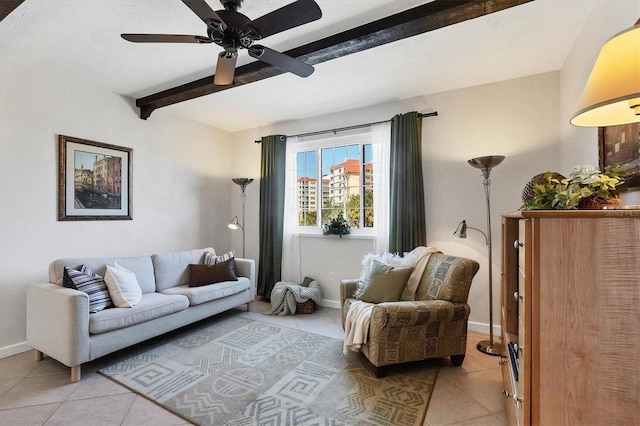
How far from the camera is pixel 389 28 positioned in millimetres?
2066

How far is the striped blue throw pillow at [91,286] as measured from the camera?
2436 millimetres

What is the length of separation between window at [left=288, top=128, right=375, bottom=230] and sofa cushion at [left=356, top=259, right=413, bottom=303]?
3.96ft

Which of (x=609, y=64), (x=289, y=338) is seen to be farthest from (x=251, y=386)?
(x=609, y=64)

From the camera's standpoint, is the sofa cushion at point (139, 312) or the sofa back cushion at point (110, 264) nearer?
the sofa cushion at point (139, 312)

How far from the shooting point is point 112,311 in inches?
96.3

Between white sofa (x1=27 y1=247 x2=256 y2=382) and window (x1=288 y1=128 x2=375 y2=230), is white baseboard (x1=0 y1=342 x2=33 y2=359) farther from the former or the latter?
window (x1=288 y1=128 x2=375 y2=230)

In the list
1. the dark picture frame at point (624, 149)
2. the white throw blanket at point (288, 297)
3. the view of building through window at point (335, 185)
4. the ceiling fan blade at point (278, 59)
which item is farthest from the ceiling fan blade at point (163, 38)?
the white throw blanket at point (288, 297)

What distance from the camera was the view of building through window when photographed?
3977 millimetres

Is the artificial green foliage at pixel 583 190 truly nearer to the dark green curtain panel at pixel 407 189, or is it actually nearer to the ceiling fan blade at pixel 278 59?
the ceiling fan blade at pixel 278 59

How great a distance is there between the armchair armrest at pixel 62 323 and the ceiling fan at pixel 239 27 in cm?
187

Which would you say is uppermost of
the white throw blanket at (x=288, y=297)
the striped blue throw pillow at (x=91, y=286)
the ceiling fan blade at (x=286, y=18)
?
the ceiling fan blade at (x=286, y=18)

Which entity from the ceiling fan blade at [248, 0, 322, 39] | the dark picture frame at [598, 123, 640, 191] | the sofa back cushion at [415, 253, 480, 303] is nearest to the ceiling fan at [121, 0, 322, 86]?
the ceiling fan blade at [248, 0, 322, 39]

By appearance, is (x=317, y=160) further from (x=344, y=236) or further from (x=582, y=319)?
(x=582, y=319)

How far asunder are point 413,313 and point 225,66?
2.19 metres
